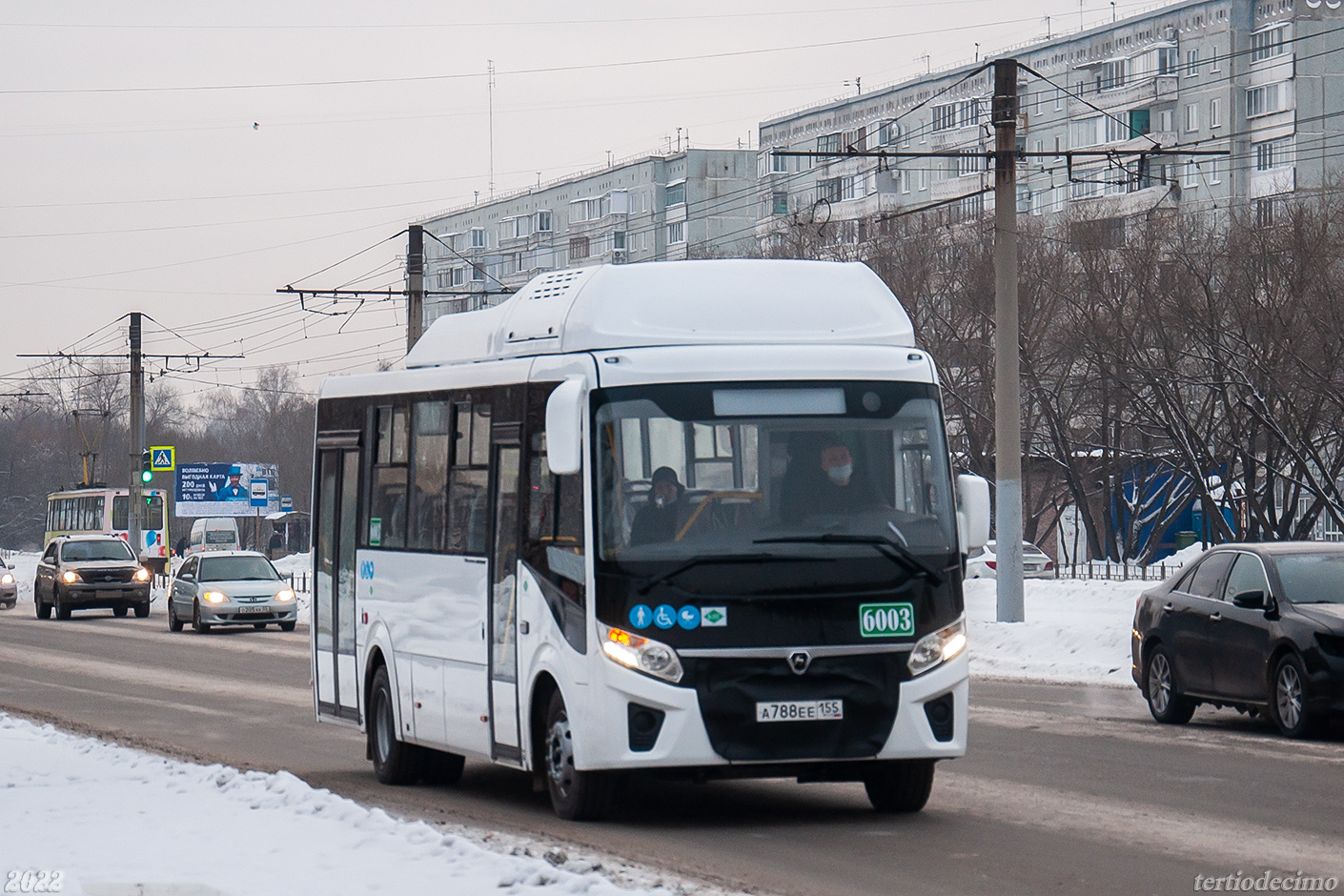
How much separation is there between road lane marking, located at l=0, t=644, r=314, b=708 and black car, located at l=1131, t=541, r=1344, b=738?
8222mm

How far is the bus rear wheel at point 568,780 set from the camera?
10.2 meters

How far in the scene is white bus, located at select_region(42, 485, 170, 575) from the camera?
210ft

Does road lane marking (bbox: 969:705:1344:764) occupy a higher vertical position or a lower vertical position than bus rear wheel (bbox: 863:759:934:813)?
lower

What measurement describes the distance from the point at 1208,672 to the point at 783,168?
8285 cm

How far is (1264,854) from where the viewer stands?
8914 millimetres

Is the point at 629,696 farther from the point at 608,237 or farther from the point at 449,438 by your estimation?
the point at 608,237

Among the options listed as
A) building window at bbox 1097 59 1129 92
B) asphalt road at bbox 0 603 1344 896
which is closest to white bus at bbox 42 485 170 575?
building window at bbox 1097 59 1129 92

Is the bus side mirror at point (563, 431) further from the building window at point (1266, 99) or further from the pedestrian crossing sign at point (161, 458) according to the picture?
the building window at point (1266, 99)

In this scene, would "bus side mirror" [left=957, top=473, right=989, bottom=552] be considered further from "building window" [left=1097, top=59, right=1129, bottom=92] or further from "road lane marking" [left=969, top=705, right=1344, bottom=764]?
"building window" [left=1097, top=59, right=1129, bottom=92]

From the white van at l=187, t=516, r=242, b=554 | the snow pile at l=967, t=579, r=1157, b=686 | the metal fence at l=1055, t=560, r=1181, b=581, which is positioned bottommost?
the white van at l=187, t=516, r=242, b=554

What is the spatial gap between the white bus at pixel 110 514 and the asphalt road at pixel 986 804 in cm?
4602

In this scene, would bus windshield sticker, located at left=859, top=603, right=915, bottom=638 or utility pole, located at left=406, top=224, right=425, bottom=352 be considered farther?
utility pole, located at left=406, top=224, right=425, bottom=352

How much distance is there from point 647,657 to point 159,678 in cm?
1552

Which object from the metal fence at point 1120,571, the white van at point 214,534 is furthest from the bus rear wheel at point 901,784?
the white van at point 214,534
